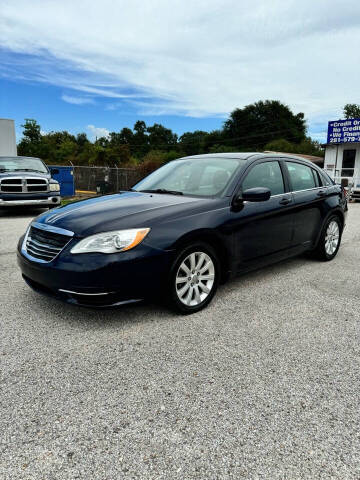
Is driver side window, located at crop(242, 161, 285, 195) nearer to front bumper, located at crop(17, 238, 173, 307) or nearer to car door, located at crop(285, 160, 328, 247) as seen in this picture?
car door, located at crop(285, 160, 328, 247)

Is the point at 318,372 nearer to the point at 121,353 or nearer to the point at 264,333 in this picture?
the point at 264,333

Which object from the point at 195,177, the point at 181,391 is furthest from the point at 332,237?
the point at 181,391

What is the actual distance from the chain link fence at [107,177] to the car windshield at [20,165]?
360 inches

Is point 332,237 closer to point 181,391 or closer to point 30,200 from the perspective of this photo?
point 181,391

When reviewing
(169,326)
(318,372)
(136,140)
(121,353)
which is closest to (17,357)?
(121,353)

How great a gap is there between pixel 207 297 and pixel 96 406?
1704 millimetres

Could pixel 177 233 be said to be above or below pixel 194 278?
above

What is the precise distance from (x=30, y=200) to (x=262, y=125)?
62284 mm

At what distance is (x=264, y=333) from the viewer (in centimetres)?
323

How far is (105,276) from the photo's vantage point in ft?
9.96

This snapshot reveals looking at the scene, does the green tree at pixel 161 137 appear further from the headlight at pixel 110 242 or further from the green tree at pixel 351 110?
the headlight at pixel 110 242

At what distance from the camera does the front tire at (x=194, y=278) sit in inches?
134

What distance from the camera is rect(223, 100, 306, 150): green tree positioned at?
6575cm

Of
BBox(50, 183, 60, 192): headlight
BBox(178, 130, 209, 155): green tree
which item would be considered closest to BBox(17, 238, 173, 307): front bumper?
BBox(50, 183, 60, 192): headlight
